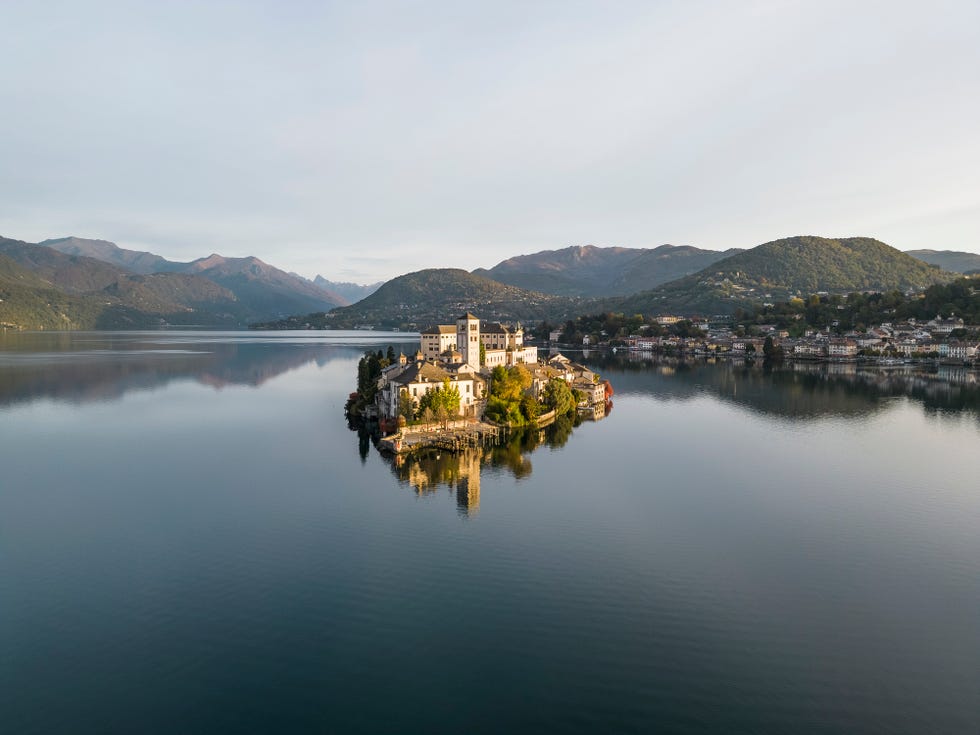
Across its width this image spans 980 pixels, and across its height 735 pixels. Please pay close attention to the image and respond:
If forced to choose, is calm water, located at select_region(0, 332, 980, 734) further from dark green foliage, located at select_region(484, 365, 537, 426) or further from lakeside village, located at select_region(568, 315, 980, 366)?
lakeside village, located at select_region(568, 315, 980, 366)

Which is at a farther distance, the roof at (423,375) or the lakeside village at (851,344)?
the lakeside village at (851,344)

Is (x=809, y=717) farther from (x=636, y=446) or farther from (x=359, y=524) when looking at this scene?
(x=636, y=446)

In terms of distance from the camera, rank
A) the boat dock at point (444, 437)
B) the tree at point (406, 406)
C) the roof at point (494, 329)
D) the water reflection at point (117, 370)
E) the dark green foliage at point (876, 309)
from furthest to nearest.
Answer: the dark green foliage at point (876, 309)
the roof at point (494, 329)
the water reflection at point (117, 370)
the tree at point (406, 406)
the boat dock at point (444, 437)

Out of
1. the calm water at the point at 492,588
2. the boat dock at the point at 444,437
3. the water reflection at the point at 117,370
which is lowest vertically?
the calm water at the point at 492,588

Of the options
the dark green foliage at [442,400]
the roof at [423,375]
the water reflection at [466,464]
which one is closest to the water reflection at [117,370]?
the roof at [423,375]

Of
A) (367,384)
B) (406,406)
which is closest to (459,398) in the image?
(406,406)

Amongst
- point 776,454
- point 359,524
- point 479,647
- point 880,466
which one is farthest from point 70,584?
point 880,466

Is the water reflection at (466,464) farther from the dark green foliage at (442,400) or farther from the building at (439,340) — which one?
the building at (439,340)

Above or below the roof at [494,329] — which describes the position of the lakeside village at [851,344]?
below
